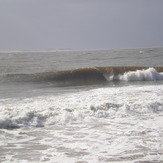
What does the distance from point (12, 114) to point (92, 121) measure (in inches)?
92.0

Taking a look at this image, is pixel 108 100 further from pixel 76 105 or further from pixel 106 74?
pixel 106 74

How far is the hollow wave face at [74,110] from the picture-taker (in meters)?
7.93

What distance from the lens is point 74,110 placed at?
873cm

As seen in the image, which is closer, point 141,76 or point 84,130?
point 84,130

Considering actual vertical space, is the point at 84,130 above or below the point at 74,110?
below

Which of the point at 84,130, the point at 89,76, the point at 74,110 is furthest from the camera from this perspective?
the point at 89,76

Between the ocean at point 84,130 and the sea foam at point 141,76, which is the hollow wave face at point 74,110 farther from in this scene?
the sea foam at point 141,76

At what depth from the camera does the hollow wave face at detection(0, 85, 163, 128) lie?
7.93m

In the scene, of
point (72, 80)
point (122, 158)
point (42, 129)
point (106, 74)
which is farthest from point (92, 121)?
point (106, 74)

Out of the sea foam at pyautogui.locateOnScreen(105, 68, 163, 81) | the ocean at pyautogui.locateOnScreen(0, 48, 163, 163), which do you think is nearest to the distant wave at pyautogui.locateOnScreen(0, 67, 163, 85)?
the sea foam at pyautogui.locateOnScreen(105, 68, 163, 81)

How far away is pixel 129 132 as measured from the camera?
263 inches

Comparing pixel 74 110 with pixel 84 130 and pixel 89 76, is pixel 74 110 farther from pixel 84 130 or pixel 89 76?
pixel 89 76

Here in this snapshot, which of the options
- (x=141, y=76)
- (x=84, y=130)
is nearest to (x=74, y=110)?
(x=84, y=130)

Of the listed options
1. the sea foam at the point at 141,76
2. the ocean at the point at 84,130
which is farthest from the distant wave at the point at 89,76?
the ocean at the point at 84,130
